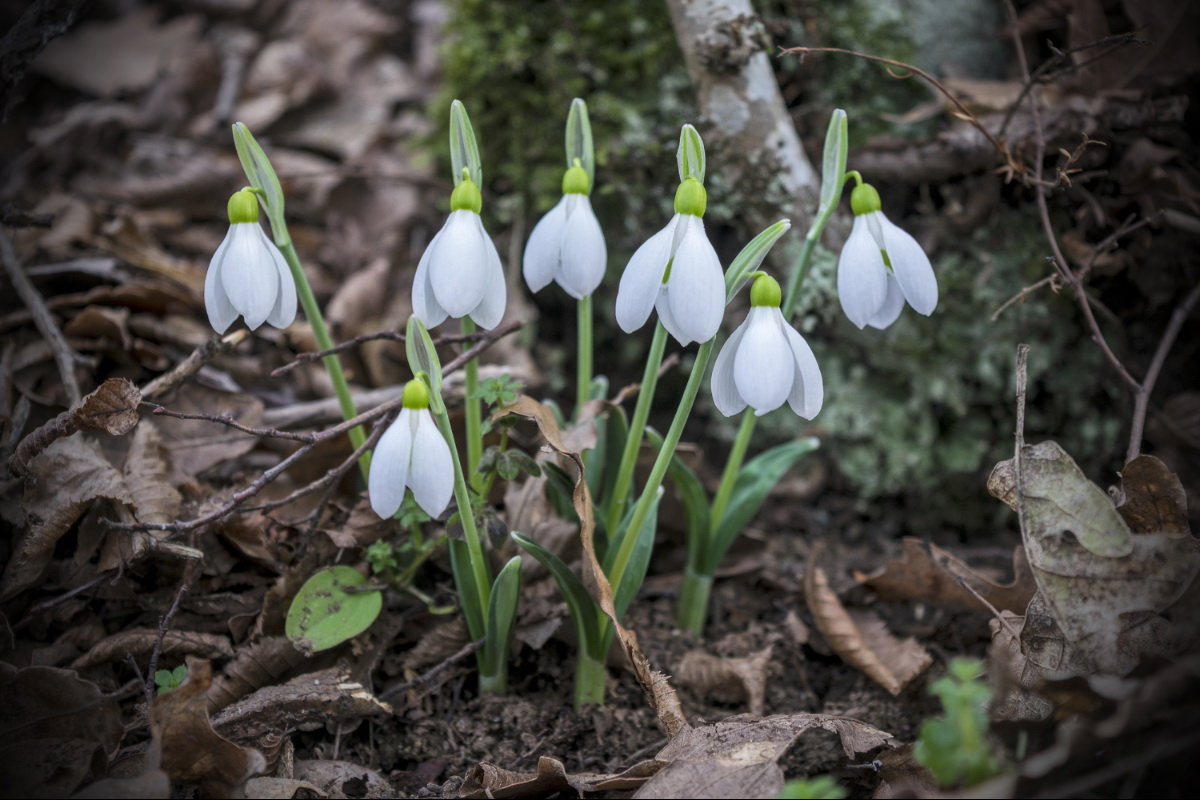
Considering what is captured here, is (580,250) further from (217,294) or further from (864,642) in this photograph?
(864,642)

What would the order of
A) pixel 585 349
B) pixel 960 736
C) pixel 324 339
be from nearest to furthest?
pixel 960 736 → pixel 324 339 → pixel 585 349

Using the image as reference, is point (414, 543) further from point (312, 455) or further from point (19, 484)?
point (19, 484)

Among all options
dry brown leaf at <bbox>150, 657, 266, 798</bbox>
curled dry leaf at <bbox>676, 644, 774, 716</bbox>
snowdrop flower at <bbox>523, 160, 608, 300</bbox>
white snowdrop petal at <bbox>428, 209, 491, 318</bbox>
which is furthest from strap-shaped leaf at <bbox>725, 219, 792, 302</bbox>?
dry brown leaf at <bbox>150, 657, 266, 798</bbox>

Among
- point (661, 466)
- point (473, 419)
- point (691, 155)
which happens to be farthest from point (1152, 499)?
point (473, 419)

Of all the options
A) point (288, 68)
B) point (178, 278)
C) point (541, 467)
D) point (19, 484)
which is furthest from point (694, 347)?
point (288, 68)

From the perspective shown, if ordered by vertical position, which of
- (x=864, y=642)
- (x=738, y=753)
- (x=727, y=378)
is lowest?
(x=864, y=642)

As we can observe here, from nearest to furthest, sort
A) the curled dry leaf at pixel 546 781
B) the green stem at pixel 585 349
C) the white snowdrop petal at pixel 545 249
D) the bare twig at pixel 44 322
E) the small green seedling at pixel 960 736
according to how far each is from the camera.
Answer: the small green seedling at pixel 960 736 → the curled dry leaf at pixel 546 781 → the white snowdrop petal at pixel 545 249 → the green stem at pixel 585 349 → the bare twig at pixel 44 322

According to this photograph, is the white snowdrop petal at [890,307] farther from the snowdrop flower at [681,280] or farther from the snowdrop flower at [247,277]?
the snowdrop flower at [247,277]

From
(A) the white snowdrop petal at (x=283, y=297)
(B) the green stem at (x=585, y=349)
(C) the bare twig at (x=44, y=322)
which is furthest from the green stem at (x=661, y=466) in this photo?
(C) the bare twig at (x=44, y=322)
